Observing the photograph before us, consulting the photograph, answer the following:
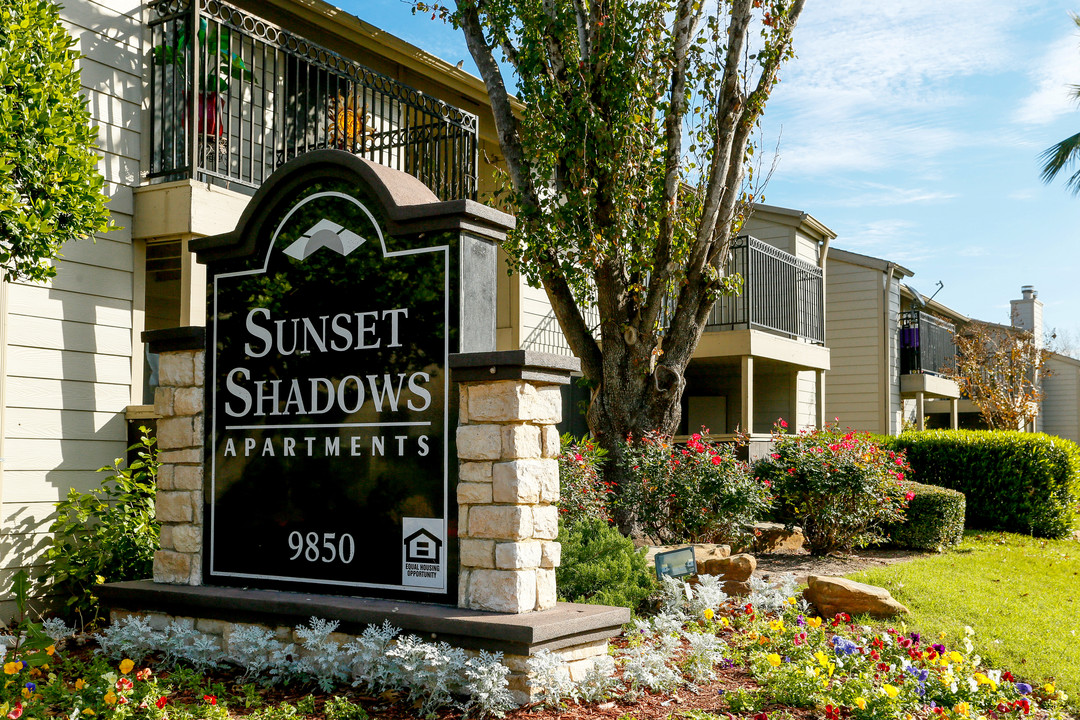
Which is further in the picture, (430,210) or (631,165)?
(631,165)

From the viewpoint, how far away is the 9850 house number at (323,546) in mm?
5109

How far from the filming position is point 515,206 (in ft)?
29.8

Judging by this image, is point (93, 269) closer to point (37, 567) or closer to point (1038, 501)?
point (37, 567)

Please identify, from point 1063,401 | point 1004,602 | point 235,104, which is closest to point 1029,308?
point 1063,401

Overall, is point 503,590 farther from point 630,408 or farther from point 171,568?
point 630,408

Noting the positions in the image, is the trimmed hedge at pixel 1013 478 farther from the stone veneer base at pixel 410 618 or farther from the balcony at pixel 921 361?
the stone veneer base at pixel 410 618

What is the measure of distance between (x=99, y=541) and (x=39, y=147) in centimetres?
319

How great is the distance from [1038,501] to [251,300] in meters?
11.5

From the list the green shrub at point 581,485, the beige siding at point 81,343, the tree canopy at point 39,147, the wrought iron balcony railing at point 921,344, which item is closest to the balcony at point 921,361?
the wrought iron balcony railing at point 921,344

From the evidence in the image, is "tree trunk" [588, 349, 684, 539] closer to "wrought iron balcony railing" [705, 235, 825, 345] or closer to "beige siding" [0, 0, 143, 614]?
"wrought iron balcony railing" [705, 235, 825, 345]

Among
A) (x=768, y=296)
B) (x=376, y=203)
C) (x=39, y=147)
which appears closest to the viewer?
(x=39, y=147)

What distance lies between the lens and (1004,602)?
7.39 m

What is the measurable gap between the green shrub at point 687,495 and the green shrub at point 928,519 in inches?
101

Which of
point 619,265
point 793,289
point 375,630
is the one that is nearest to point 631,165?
point 619,265
